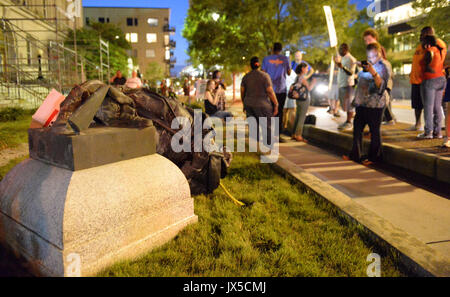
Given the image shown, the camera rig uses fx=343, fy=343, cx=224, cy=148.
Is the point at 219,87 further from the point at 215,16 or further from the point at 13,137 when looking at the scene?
the point at 215,16

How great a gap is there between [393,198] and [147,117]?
9.76 ft

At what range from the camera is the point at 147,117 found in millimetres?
3480

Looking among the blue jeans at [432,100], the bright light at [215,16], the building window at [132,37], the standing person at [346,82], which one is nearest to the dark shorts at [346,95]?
the standing person at [346,82]

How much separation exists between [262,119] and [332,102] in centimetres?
703

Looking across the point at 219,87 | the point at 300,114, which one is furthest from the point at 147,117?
the point at 219,87

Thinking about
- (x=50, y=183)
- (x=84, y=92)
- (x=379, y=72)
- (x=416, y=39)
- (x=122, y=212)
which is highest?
(x=416, y=39)

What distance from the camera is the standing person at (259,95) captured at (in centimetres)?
677

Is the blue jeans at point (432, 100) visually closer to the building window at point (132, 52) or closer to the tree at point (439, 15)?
the tree at point (439, 15)

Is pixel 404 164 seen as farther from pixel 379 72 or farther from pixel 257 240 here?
pixel 257 240

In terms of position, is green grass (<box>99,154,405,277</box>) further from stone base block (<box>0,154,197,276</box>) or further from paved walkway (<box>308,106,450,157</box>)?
paved walkway (<box>308,106,450,157</box>)

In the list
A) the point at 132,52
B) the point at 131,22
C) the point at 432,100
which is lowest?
the point at 432,100

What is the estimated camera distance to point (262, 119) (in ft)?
23.0

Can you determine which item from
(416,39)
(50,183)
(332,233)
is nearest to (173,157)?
(50,183)

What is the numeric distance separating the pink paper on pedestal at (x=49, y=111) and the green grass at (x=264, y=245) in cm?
138
